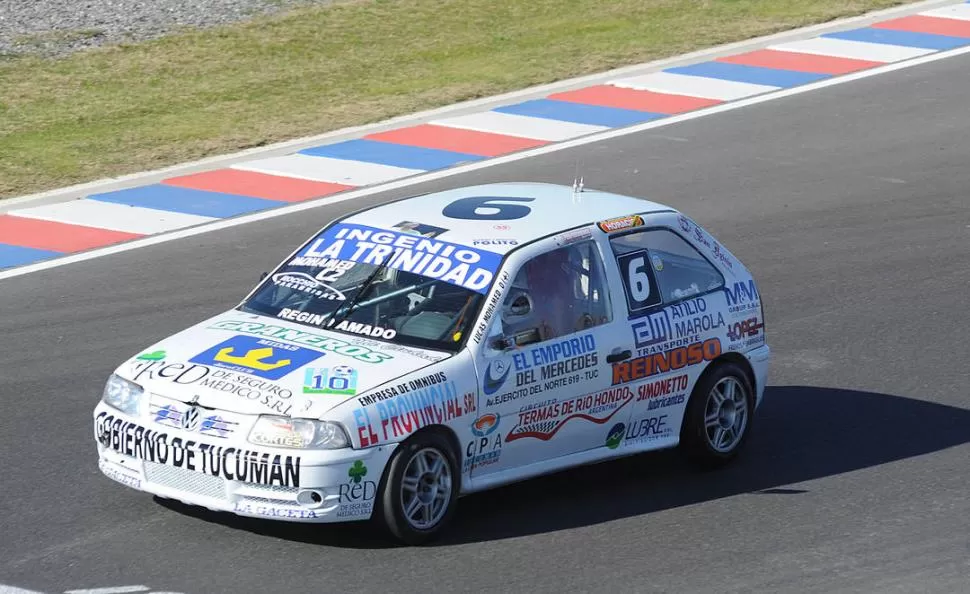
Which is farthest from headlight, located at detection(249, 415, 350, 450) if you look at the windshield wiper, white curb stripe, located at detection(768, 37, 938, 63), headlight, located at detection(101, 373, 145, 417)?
white curb stripe, located at detection(768, 37, 938, 63)

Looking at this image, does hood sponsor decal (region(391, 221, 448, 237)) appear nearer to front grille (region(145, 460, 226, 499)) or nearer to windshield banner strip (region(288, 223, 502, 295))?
windshield banner strip (region(288, 223, 502, 295))

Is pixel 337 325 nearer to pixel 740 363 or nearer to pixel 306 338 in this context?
pixel 306 338

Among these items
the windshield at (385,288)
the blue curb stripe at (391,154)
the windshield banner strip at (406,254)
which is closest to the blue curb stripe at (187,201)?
the blue curb stripe at (391,154)

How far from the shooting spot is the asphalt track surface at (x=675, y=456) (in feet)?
25.7

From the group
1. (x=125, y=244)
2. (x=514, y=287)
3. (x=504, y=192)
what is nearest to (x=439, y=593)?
(x=514, y=287)

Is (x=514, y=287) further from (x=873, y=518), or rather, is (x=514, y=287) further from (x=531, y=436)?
(x=873, y=518)

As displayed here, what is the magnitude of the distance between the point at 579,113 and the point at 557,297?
10.2 m

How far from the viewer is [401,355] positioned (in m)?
8.22

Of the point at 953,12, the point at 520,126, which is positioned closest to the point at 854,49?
the point at 953,12

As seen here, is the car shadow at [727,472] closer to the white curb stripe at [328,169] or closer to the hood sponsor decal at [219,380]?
the hood sponsor decal at [219,380]

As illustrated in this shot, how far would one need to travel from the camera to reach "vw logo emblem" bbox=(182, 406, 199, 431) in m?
7.79

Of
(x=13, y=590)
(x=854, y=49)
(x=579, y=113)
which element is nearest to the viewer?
(x=13, y=590)

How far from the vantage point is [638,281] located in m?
9.11

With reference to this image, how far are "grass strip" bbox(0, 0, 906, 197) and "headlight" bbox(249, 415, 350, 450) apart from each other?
30.1 ft
